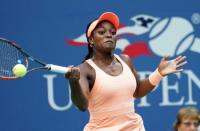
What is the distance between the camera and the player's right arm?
433cm

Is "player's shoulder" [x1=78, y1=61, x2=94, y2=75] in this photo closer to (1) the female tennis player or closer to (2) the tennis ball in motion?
(1) the female tennis player

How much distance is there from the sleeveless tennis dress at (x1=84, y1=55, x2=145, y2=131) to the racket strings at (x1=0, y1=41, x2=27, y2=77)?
42 centimetres

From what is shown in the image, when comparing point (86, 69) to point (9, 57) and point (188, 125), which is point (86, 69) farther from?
point (188, 125)

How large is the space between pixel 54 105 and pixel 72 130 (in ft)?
0.89

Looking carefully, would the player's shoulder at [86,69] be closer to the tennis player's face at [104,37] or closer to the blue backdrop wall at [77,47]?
the tennis player's face at [104,37]

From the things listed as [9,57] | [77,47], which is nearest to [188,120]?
[9,57]

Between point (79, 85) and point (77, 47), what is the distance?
2.25 m

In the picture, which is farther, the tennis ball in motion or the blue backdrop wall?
the blue backdrop wall

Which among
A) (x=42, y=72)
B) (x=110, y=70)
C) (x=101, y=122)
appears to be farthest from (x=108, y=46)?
(x=42, y=72)

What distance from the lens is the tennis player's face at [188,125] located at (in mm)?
5029

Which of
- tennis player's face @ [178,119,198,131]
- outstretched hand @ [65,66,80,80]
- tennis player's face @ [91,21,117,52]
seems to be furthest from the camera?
tennis player's face @ [178,119,198,131]

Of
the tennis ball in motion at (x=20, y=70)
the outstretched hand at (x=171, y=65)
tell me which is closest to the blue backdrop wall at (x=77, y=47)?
the outstretched hand at (x=171, y=65)

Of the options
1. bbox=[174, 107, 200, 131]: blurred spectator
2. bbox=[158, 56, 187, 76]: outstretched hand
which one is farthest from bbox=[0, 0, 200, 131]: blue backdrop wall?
bbox=[158, 56, 187, 76]: outstretched hand

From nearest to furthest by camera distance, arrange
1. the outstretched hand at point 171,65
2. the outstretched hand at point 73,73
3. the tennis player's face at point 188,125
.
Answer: the outstretched hand at point 73,73, the outstretched hand at point 171,65, the tennis player's face at point 188,125
